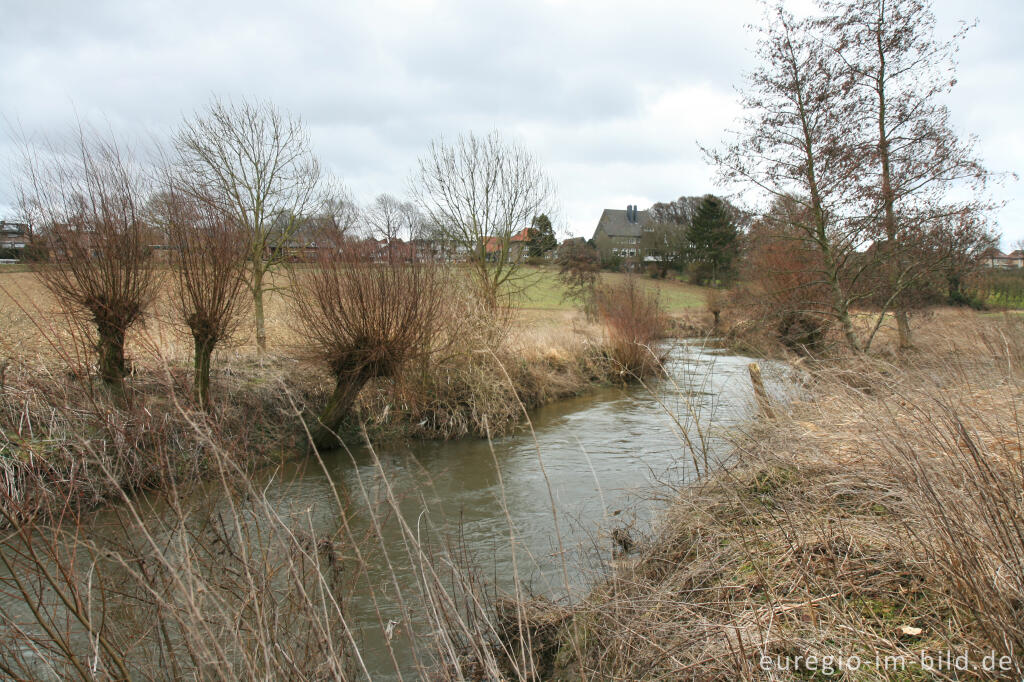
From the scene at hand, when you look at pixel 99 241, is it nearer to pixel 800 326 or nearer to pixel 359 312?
pixel 359 312

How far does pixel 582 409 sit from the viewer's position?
13281 millimetres

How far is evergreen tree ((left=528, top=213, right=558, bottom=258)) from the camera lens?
18828 millimetres

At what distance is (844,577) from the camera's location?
292 cm

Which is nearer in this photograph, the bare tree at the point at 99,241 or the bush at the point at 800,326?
the bare tree at the point at 99,241

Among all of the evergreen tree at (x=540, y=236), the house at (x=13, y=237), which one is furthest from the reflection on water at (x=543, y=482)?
the evergreen tree at (x=540, y=236)

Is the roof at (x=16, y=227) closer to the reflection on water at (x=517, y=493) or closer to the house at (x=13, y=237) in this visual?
the house at (x=13, y=237)

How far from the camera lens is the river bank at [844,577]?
2.19 m

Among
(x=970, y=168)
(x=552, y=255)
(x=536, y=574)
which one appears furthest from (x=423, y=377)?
(x=552, y=255)

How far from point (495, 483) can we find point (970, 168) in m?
9.23

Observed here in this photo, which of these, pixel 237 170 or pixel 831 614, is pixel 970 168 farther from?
pixel 237 170

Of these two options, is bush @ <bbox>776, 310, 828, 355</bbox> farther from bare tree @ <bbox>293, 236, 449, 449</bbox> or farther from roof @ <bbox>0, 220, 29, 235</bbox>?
roof @ <bbox>0, 220, 29, 235</bbox>

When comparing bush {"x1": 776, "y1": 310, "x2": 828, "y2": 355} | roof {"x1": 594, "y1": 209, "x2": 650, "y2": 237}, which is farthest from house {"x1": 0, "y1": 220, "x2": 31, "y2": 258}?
roof {"x1": 594, "y1": 209, "x2": 650, "y2": 237}

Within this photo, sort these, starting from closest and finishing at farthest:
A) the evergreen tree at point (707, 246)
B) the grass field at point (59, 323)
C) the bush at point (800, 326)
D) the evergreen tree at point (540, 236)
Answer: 1. the grass field at point (59, 323)
2. the bush at point (800, 326)
3. the evergreen tree at point (540, 236)
4. the evergreen tree at point (707, 246)

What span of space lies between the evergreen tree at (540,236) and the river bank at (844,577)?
578 inches
